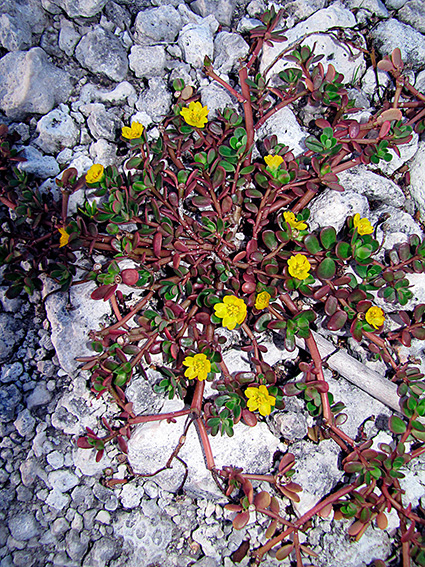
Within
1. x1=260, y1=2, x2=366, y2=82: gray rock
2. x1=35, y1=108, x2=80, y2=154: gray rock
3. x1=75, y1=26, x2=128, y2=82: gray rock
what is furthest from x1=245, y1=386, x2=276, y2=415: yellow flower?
x1=75, y1=26, x2=128, y2=82: gray rock

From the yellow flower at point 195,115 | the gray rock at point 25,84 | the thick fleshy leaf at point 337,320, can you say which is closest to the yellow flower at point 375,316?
the thick fleshy leaf at point 337,320

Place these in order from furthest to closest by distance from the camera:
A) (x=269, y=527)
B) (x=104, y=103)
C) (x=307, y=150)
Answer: (x=104, y=103)
(x=307, y=150)
(x=269, y=527)

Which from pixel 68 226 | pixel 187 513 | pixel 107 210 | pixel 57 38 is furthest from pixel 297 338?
pixel 57 38

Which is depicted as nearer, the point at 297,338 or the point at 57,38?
the point at 297,338

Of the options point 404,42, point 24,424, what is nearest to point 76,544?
point 24,424

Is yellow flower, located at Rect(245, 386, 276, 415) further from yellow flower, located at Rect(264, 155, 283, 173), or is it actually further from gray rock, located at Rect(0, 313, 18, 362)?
gray rock, located at Rect(0, 313, 18, 362)

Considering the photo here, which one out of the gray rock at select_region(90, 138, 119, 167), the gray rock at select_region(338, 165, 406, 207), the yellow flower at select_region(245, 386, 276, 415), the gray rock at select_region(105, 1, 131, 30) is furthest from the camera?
the gray rock at select_region(105, 1, 131, 30)

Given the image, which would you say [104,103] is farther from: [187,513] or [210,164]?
[187,513]
